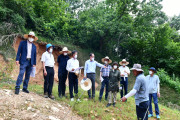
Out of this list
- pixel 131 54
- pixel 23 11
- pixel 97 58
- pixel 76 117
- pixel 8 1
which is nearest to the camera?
pixel 76 117

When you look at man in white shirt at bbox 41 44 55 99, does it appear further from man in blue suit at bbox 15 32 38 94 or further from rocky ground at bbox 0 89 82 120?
rocky ground at bbox 0 89 82 120

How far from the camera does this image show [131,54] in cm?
1596

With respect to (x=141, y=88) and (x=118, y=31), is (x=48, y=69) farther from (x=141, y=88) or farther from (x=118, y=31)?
(x=118, y=31)

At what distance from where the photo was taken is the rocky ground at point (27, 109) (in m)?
3.38

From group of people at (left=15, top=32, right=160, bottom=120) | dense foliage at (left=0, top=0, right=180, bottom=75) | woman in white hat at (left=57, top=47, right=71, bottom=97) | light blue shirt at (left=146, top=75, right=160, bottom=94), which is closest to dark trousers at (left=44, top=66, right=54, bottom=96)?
group of people at (left=15, top=32, right=160, bottom=120)

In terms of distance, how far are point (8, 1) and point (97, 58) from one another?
880cm

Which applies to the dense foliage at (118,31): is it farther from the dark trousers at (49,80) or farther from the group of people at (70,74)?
the dark trousers at (49,80)

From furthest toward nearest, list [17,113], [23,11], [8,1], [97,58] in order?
[97,58], [23,11], [8,1], [17,113]

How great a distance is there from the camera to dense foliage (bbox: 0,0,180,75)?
465 inches

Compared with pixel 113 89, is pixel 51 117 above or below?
below

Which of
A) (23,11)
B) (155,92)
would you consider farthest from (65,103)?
(23,11)

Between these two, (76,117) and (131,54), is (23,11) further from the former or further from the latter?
(131,54)

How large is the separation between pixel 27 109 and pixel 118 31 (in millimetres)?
10977

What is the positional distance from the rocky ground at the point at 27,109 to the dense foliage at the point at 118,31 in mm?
7460
